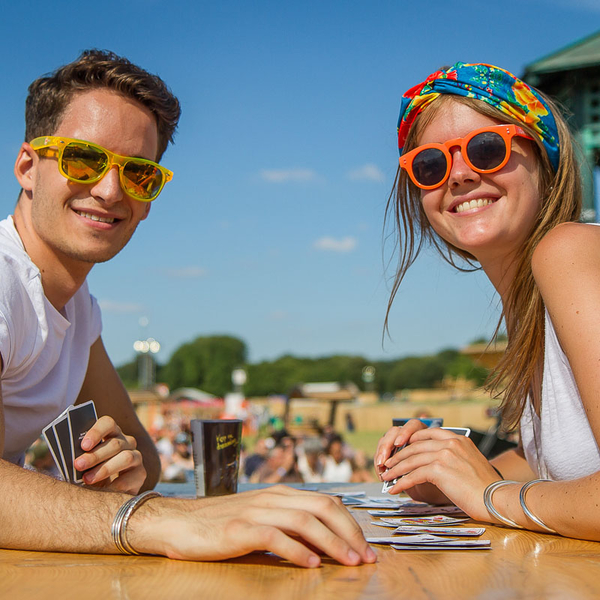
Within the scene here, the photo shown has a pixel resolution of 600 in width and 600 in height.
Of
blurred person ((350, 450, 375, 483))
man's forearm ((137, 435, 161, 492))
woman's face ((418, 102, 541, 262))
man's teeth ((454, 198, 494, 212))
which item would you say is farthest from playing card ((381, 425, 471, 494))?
blurred person ((350, 450, 375, 483))

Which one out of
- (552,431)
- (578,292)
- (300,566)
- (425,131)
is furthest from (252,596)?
(425,131)

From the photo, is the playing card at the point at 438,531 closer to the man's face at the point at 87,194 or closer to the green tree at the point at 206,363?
the man's face at the point at 87,194

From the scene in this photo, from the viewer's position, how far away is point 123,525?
1105mm

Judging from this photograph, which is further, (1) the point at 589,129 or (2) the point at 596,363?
(1) the point at 589,129

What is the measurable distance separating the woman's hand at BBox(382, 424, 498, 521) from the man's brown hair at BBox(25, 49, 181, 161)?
1.49m

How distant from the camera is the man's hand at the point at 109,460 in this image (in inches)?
61.4

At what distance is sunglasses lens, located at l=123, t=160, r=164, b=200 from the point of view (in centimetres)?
213

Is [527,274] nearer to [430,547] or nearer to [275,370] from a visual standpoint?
[430,547]

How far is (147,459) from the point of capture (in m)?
2.23

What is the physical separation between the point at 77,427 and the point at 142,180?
0.97m

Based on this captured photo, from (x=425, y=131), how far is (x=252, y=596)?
1.55 meters

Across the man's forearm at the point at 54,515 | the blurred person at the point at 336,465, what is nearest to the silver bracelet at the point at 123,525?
the man's forearm at the point at 54,515

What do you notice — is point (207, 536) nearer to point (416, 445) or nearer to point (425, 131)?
point (416, 445)

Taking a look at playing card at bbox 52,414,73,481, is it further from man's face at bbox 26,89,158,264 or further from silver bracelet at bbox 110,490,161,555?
man's face at bbox 26,89,158,264
